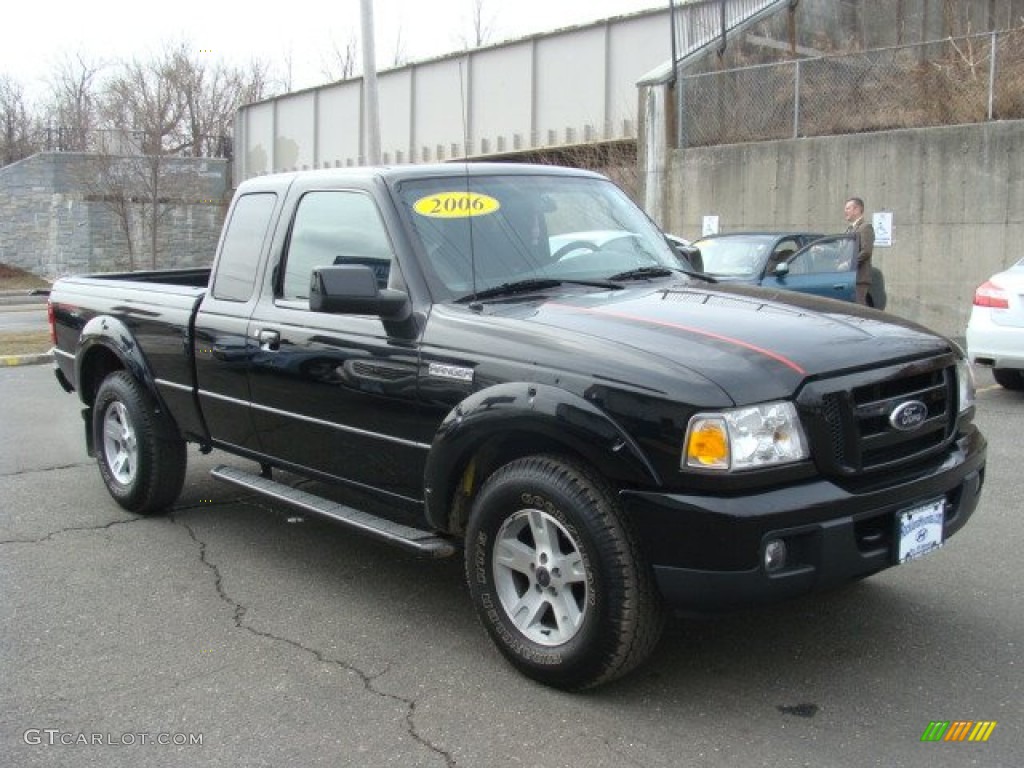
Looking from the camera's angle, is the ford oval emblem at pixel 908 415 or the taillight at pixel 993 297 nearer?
the ford oval emblem at pixel 908 415

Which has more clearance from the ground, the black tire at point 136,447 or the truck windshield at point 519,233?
the truck windshield at point 519,233

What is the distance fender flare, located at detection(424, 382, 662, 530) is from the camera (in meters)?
3.33

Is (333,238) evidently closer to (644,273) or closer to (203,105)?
(644,273)

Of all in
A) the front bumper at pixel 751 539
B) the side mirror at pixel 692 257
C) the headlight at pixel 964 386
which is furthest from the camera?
the side mirror at pixel 692 257

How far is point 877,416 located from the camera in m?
3.46

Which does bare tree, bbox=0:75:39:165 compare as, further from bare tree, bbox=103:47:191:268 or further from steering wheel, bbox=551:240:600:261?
steering wheel, bbox=551:240:600:261

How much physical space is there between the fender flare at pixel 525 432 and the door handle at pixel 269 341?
1174 mm

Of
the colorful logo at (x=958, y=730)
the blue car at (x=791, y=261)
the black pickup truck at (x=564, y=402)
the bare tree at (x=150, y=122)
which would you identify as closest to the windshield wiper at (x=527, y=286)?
the black pickup truck at (x=564, y=402)

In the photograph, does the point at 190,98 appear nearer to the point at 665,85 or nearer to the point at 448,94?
the point at 448,94

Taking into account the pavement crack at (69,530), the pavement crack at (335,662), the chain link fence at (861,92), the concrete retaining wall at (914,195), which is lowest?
the pavement crack at (335,662)

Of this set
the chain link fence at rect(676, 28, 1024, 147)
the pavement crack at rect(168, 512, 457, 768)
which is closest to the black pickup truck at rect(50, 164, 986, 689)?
the pavement crack at rect(168, 512, 457, 768)

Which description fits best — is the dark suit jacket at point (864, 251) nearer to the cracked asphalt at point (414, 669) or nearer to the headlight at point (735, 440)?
the cracked asphalt at point (414, 669)

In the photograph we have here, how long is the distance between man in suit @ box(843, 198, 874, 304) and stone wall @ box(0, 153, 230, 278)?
22514 mm

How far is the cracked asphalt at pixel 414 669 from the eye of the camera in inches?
130
